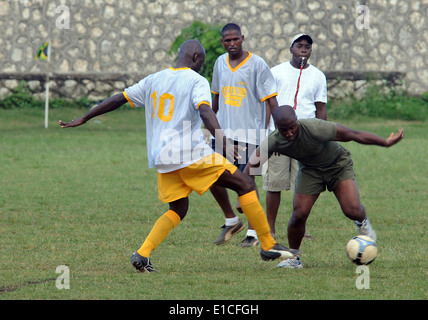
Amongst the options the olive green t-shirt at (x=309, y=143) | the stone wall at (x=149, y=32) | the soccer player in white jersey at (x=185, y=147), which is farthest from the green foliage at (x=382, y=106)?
the soccer player in white jersey at (x=185, y=147)

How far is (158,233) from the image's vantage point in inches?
259

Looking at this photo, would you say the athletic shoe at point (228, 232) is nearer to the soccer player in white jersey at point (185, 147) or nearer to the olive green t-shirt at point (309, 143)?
the soccer player in white jersey at point (185, 147)

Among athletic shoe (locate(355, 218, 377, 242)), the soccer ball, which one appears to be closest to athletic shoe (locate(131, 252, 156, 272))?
the soccer ball

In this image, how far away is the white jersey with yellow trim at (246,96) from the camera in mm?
7879

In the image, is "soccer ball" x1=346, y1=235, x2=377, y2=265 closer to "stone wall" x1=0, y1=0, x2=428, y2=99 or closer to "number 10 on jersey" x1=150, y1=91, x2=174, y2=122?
"number 10 on jersey" x1=150, y1=91, x2=174, y2=122

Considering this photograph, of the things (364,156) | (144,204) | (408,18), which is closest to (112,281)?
(144,204)

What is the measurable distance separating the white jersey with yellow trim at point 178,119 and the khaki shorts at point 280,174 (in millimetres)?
1804

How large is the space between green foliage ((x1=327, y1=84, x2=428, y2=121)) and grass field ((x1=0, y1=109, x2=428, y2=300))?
16.9ft

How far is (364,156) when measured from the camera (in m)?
14.9

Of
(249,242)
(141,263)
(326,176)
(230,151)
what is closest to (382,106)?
(249,242)

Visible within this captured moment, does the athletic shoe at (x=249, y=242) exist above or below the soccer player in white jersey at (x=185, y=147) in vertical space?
below

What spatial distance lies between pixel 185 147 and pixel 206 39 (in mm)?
13347

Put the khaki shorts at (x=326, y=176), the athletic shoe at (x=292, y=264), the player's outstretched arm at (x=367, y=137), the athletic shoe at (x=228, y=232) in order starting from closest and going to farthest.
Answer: the player's outstretched arm at (x=367, y=137), the athletic shoe at (x=292, y=264), the khaki shorts at (x=326, y=176), the athletic shoe at (x=228, y=232)

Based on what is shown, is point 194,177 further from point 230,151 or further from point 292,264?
point 292,264
